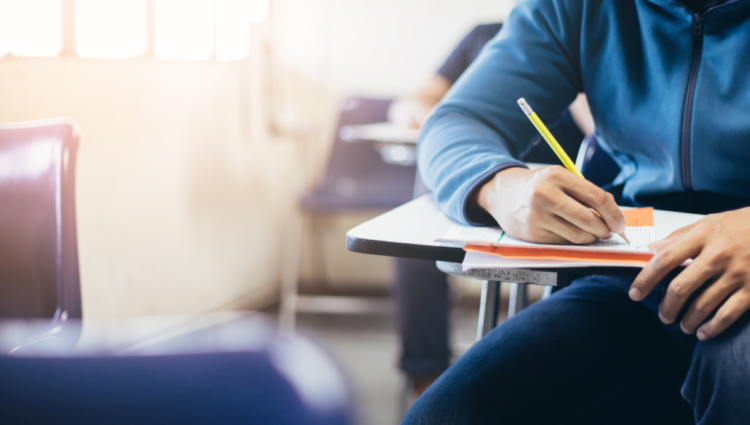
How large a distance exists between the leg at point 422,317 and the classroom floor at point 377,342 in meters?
0.09

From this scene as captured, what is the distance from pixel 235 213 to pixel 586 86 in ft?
6.55

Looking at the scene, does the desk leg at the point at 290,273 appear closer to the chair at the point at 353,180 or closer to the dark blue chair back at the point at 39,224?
the chair at the point at 353,180

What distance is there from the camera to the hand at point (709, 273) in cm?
56

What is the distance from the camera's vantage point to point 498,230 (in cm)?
75

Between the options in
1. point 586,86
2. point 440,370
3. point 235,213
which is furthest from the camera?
point 235,213

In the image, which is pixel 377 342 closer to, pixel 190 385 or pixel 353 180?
pixel 353 180

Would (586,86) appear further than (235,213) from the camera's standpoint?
No

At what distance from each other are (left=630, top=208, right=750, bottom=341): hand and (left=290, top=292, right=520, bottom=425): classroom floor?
1.21m

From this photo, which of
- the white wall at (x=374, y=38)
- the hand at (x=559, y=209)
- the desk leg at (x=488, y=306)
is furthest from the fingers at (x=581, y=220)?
the white wall at (x=374, y=38)

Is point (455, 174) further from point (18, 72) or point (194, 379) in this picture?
point (18, 72)

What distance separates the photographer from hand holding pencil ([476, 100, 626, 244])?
2.06 ft

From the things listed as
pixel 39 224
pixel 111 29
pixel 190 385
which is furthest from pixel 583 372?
pixel 111 29

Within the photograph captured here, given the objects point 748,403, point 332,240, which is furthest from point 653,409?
point 332,240

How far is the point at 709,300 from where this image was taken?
577 mm
